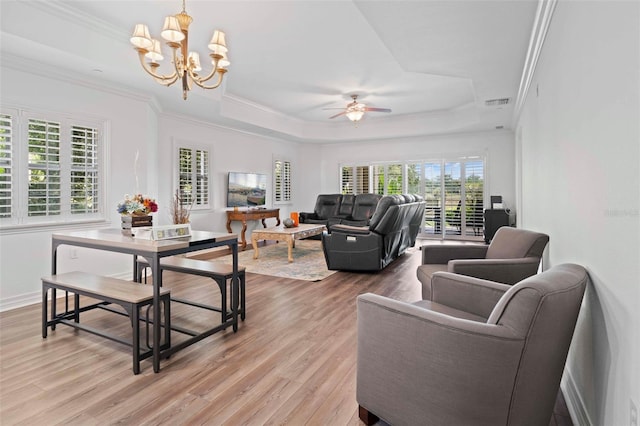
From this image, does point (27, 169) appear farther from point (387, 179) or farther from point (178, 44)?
point (387, 179)

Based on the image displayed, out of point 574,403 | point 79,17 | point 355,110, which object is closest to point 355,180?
point 355,110

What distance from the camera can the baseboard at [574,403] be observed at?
5.31 feet

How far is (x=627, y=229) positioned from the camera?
1182 mm

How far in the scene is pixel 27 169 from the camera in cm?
367

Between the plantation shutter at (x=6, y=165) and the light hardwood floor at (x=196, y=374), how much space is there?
1059 mm

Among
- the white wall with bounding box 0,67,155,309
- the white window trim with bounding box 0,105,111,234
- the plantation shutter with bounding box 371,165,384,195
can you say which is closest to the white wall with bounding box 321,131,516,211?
the plantation shutter with bounding box 371,165,384,195

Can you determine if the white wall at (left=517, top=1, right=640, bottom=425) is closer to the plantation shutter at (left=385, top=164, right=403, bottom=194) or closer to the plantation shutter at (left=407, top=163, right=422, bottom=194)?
the plantation shutter at (left=407, top=163, right=422, bottom=194)

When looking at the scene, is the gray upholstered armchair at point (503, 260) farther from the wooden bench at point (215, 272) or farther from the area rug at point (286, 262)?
the area rug at point (286, 262)

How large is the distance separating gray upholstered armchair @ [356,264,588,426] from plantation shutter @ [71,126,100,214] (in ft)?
13.4

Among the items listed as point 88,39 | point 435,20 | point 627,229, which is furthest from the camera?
point 88,39

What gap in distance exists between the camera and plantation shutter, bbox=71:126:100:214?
13.5ft

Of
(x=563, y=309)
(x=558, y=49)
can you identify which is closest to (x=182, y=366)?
(x=563, y=309)

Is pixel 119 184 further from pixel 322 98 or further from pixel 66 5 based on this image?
pixel 322 98

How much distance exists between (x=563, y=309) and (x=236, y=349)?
209 cm
